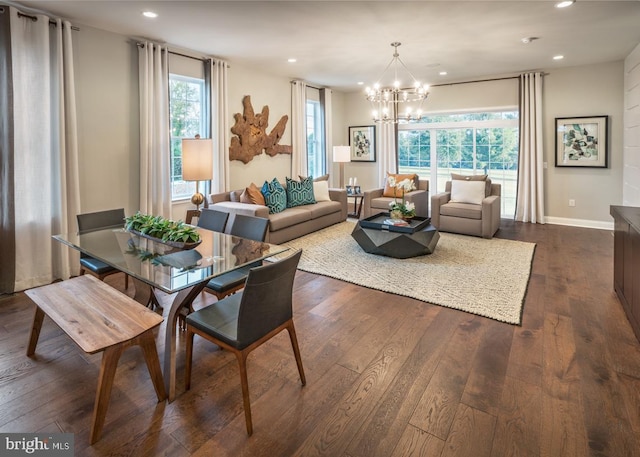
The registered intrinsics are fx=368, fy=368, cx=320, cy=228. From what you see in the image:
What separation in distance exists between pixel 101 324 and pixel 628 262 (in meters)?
3.71

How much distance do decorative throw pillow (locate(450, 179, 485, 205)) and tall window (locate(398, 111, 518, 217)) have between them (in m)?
1.60

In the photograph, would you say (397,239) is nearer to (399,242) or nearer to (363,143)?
(399,242)

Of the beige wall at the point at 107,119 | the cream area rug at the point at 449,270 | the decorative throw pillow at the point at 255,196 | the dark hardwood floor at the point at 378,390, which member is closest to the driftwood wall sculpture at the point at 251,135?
the decorative throw pillow at the point at 255,196

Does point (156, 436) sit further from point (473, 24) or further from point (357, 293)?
point (473, 24)

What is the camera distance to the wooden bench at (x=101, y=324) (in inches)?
68.9

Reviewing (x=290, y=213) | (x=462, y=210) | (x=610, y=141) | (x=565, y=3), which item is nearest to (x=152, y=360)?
(x=290, y=213)

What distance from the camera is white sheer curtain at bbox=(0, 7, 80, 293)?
349 centimetres

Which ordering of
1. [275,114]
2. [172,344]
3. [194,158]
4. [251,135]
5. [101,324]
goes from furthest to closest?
[275,114], [251,135], [194,158], [172,344], [101,324]

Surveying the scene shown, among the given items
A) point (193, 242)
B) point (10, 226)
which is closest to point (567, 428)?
point (193, 242)

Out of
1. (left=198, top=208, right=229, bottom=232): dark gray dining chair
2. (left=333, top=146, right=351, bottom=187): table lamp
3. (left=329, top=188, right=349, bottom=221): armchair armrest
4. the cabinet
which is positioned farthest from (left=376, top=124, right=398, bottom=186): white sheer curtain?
(left=198, top=208, right=229, bottom=232): dark gray dining chair

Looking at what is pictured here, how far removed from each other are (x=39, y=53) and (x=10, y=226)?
5.62ft

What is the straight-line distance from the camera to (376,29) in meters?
4.14

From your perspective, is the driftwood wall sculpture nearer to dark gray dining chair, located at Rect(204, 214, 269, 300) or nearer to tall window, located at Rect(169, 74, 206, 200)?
tall window, located at Rect(169, 74, 206, 200)

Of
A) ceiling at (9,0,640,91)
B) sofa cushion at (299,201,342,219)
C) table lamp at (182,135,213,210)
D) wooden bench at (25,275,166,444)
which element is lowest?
wooden bench at (25,275,166,444)
